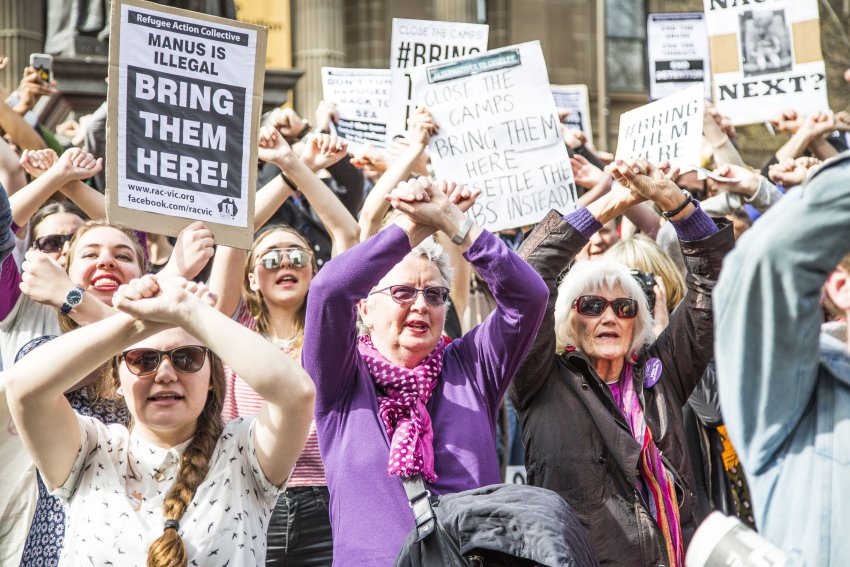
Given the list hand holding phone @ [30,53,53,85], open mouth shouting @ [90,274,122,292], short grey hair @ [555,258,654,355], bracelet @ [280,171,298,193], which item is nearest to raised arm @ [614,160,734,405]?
short grey hair @ [555,258,654,355]

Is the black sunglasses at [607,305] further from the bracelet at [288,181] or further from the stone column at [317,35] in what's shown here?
the stone column at [317,35]

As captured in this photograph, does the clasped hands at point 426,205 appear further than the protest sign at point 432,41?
No

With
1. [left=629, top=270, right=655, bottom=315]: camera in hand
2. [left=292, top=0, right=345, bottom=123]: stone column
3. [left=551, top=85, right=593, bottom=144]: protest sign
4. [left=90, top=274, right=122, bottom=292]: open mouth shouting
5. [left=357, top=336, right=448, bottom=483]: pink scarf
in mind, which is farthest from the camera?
[left=292, top=0, right=345, bottom=123]: stone column

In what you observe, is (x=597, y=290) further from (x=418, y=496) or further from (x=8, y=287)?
(x=8, y=287)

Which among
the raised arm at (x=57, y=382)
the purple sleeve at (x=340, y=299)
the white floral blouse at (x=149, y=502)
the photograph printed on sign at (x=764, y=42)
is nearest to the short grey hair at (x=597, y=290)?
the purple sleeve at (x=340, y=299)

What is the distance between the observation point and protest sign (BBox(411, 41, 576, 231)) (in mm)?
5809

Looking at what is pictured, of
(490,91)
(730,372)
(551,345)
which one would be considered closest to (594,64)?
(490,91)

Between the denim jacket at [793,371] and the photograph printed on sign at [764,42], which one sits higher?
the photograph printed on sign at [764,42]

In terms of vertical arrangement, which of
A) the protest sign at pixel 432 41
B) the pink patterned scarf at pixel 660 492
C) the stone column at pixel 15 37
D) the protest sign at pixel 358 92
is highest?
the stone column at pixel 15 37

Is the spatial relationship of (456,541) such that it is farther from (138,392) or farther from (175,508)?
(138,392)

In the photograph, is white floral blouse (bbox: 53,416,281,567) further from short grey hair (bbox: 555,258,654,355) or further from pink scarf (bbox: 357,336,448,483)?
short grey hair (bbox: 555,258,654,355)

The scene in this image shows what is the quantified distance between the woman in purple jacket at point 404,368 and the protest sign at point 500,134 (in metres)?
1.83

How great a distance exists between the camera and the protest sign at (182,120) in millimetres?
4188

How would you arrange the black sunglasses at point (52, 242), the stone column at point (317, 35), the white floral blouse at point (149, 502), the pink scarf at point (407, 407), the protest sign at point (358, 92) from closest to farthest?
the white floral blouse at point (149, 502) → the pink scarf at point (407, 407) → the black sunglasses at point (52, 242) → the protest sign at point (358, 92) → the stone column at point (317, 35)
